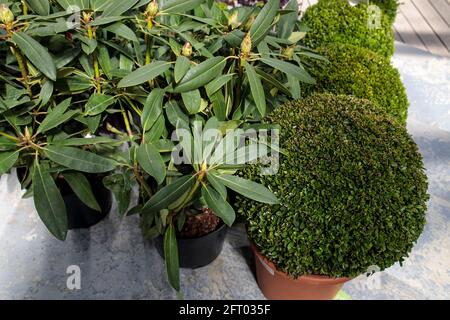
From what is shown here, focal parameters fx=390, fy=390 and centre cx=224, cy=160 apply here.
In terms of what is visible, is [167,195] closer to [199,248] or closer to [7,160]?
[7,160]

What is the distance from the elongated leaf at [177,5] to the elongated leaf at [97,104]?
299mm

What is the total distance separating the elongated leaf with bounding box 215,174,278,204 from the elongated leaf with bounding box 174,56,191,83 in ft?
0.90

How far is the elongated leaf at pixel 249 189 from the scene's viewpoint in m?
1.01

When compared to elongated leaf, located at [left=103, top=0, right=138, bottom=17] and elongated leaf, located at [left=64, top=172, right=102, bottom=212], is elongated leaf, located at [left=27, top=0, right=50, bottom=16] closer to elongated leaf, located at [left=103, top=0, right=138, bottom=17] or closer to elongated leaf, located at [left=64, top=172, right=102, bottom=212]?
elongated leaf, located at [left=103, top=0, right=138, bottom=17]

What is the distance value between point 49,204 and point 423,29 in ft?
10.2

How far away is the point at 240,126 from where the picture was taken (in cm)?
124

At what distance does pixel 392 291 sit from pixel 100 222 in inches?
49.6

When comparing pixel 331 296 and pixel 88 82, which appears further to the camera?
pixel 331 296

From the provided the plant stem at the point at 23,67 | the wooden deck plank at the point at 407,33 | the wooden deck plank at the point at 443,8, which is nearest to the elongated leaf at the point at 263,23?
the plant stem at the point at 23,67

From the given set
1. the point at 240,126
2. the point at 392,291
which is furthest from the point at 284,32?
the point at 392,291

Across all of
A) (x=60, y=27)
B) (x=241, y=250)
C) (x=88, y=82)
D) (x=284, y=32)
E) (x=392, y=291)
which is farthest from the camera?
(x=241, y=250)

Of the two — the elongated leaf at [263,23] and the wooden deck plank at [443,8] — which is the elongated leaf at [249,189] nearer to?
the elongated leaf at [263,23]
